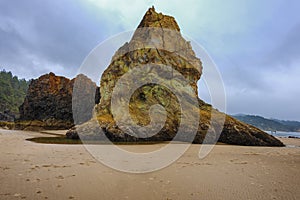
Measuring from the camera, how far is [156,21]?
24.9 m

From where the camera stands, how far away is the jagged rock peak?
A: 24656 millimetres

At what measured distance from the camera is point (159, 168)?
6195mm

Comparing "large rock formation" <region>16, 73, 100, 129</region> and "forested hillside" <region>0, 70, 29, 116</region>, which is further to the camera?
"forested hillside" <region>0, 70, 29, 116</region>

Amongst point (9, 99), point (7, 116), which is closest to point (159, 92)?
point (7, 116)

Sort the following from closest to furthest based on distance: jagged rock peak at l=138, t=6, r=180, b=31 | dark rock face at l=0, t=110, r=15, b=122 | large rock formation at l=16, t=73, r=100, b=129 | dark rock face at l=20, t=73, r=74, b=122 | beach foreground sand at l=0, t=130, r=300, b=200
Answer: beach foreground sand at l=0, t=130, r=300, b=200
jagged rock peak at l=138, t=6, r=180, b=31
large rock formation at l=16, t=73, r=100, b=129
dark rock face at l=20, t=73, r=74, b=122
dark rock face at l=0, t=110, r=15, b=122

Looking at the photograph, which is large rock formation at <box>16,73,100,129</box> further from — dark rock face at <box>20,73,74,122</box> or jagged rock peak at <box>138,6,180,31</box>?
jagged rock peak at <box>138,6,180,31</box>

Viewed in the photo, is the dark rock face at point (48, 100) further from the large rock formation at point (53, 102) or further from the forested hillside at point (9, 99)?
the forested hillside at point (9, 99)

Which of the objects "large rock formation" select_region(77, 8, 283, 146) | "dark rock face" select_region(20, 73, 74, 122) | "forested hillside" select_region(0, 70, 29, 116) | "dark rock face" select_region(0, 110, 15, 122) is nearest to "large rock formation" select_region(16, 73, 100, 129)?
"dark rock face" select_region(20, 73, 74, 122)

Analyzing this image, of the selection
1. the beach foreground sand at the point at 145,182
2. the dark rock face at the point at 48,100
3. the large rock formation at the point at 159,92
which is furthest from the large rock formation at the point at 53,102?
the beach foreground sand at the point at 145,182

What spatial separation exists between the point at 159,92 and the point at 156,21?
9.79 meters

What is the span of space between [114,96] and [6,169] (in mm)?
14753

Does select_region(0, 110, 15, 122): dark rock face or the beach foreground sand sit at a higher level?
select_region(0, 110, 15, 122): dark rock face

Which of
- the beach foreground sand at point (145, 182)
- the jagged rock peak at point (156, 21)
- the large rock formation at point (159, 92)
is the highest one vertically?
the jagged rock peak at point (156, 21)

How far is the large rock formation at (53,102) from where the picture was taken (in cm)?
4312
